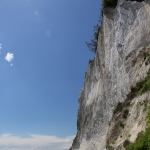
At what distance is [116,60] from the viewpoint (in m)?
23.5

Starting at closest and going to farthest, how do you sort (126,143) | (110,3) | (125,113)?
(126,143) < (125,113) < (110,3)

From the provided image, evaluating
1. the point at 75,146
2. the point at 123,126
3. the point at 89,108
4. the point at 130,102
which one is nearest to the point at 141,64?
the point at 130,102

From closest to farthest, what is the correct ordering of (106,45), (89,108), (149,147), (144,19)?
(149,147) < (144,19) < (106,45) < (89,108)

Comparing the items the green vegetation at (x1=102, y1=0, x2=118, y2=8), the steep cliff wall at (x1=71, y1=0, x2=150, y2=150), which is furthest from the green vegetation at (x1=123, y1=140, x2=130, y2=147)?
the green vegetation at (x1=102, y1=0, x2=118, y2=8)

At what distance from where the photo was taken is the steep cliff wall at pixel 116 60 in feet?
65.7

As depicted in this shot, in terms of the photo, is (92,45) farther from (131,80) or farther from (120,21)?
(131,80)

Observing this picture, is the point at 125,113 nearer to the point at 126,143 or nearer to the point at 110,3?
the point at 126,143

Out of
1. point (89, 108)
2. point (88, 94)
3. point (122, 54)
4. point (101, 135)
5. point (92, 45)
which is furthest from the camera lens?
point (92, 45)

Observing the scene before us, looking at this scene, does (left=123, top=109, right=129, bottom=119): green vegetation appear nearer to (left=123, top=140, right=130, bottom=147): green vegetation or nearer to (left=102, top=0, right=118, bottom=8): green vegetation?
(left=123, top=140, right=130, bottom=147): green vegetation

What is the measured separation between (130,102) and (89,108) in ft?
52.0

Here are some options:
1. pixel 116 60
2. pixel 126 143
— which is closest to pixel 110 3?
pixel 116 60

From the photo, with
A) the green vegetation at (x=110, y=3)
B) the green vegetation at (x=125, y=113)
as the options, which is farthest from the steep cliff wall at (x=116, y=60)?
the green vegetation at (x=125, y=113)

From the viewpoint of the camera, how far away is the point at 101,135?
2423cm

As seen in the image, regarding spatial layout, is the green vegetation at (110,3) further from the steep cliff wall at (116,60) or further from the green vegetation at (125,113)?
the green vegetation at (125,113)
